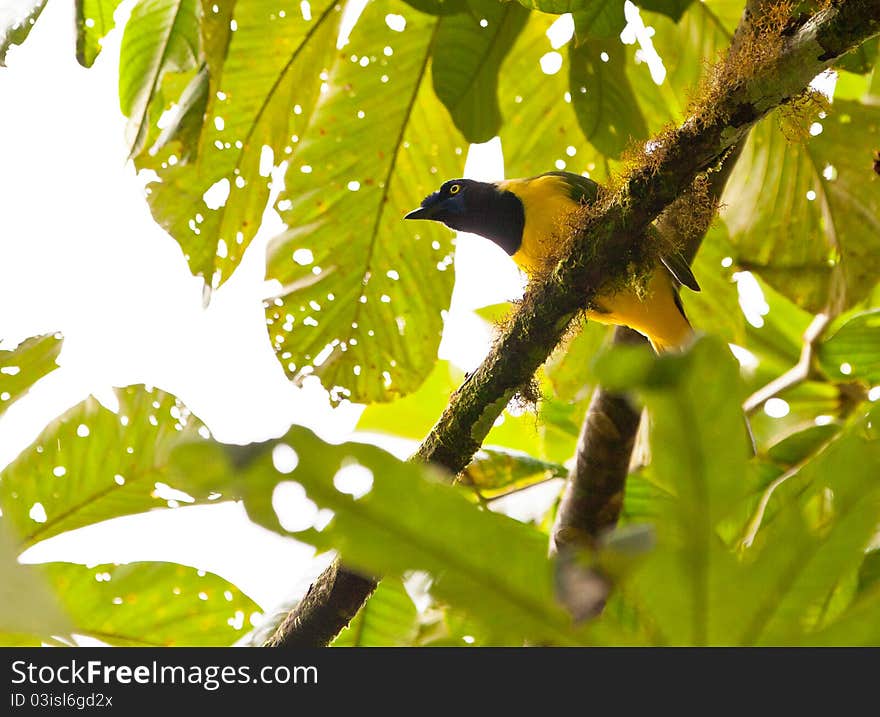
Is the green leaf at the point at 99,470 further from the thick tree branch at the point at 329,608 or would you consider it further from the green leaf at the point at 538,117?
the green leaf at the point at 538,117

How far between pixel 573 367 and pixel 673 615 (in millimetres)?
2436

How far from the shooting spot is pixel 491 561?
0.73 metres

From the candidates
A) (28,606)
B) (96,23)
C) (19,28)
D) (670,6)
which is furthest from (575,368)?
(28,606)

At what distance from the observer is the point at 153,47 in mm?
2557

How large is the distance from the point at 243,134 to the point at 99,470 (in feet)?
3.65

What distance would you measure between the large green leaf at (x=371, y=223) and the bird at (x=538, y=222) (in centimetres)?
8

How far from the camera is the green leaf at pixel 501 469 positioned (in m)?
2.78

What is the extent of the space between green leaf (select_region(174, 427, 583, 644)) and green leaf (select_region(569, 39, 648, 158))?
2.24m

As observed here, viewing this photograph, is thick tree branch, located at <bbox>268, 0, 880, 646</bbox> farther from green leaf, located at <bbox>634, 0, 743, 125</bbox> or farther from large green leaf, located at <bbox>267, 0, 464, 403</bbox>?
green leaf, located at <bbox>634, 0, 743, 125</bbox>

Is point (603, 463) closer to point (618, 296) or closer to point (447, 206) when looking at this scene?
point (618, 296)

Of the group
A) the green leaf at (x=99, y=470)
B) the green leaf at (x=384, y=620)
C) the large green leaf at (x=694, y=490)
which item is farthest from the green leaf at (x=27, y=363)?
the large green leaf at (x=694, y=490)

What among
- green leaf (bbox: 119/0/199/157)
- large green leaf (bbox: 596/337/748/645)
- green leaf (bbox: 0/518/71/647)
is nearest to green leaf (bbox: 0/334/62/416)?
green leaf (bbox: 119/0/199/157)
